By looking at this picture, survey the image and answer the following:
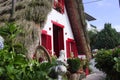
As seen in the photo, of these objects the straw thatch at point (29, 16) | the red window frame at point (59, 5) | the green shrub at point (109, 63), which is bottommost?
the green shrub at point (109, 63)

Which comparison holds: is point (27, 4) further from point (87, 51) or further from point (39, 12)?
point (87, 51)

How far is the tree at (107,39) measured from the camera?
80.8 feet

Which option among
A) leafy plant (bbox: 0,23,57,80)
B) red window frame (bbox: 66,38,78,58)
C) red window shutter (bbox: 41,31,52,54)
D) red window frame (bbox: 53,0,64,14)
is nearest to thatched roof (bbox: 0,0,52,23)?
red window shutter (bbox: 41,31,52,54)

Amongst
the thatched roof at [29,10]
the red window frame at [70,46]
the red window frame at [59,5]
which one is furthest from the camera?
the red window frame at [70,46]

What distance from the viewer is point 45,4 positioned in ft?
19.8

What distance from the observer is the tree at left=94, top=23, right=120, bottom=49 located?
24.6 m

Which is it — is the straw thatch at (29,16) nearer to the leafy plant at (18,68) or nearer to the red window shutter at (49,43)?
the leafy plant at (18,68)

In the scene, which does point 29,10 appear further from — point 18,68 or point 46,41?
point 18,68

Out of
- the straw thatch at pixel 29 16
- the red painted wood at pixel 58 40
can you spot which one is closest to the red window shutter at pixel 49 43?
the red painted wood at pixel 58 40

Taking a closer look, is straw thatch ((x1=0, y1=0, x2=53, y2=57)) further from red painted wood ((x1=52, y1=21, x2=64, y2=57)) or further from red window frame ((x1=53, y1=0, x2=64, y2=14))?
red painted wood ((x1=52, y1=21, x2=64, y2=57))

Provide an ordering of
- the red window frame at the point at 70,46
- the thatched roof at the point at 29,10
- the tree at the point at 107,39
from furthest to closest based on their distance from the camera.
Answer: the tree at the point at 107,39, the red window frame at the point at 70,46, the thatched roof at the point at 29,10

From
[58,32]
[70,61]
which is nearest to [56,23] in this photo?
[58,32]

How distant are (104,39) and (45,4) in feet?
62.1

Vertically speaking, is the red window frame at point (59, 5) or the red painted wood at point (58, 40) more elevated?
the red window frame at point (59, 5)
